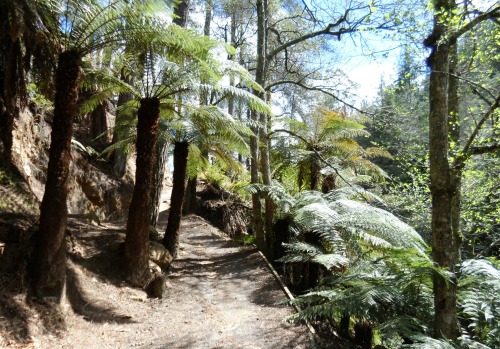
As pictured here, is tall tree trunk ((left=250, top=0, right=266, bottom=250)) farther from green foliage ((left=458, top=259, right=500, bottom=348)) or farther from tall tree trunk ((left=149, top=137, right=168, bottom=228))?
green foliage ((left=458, top=259, right=500, bottom=348))

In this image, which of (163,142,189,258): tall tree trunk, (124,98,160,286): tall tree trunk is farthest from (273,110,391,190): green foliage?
(124,98,160,286): tall tree trunk

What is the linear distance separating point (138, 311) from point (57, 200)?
1608 millimetres

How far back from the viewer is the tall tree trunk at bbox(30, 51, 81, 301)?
347 centimetres

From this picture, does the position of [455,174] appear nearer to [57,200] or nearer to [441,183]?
[441,183]

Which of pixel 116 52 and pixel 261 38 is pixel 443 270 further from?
pixel 261 38

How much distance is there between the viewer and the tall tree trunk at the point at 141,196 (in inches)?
187

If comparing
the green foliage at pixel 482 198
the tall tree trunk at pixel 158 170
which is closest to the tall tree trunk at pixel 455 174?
the green foliage at pixel 482 198

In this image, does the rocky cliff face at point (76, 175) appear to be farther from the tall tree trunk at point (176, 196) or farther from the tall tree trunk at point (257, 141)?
the tall tree trunk at point (257, 141)

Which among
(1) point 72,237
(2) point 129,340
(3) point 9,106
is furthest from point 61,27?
(2) point 129,340

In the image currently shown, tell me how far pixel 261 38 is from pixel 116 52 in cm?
364

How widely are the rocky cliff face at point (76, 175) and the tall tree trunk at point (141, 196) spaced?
159 centimetres

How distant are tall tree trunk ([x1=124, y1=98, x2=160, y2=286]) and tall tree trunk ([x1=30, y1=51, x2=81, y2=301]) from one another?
1113mm

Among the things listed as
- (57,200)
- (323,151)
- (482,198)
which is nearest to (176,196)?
(57,200)

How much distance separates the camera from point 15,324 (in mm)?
2949
